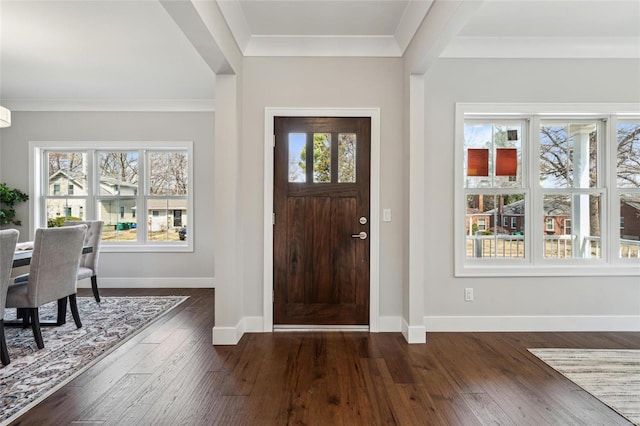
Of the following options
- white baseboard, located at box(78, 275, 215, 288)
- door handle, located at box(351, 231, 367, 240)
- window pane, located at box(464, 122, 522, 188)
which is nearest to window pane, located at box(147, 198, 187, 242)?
white baseboard, located at box(78, 275, 215, 288)

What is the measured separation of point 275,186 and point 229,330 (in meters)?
1.37

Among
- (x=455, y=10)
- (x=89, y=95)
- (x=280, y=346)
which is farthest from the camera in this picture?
(x=89, y=95)

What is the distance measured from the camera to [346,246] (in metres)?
3.11

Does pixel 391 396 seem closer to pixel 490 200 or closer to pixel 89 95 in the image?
pixel 490 200

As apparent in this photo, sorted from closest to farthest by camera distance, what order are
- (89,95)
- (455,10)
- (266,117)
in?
(455,10) → (266,117) → (89,95)

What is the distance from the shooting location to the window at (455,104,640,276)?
3.17 metres

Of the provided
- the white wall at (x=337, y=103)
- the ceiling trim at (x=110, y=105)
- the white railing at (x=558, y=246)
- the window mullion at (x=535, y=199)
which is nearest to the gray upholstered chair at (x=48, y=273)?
the white wall at (x=337, y=103)

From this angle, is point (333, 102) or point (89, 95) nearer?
point (333, 102)

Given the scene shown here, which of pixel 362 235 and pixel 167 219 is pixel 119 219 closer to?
pixel 167 219

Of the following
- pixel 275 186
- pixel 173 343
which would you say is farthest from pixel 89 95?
pixel 173 343

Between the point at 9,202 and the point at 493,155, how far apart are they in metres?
6.44

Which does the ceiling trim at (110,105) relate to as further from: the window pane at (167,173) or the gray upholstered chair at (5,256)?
the gray upholstered chair at (5,256)

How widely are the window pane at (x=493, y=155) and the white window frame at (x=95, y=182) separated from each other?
150 inches

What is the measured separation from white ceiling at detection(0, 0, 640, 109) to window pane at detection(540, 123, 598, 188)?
0.69 m
